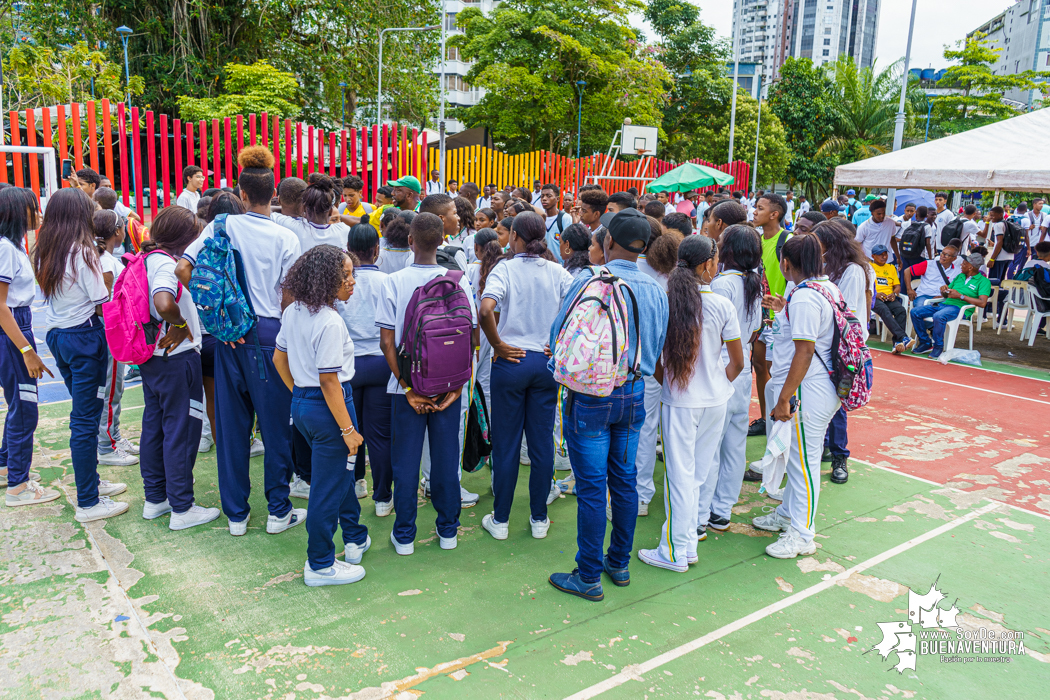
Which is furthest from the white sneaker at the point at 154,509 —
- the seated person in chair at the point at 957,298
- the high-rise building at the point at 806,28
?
the high-rise building at the point at 806,28

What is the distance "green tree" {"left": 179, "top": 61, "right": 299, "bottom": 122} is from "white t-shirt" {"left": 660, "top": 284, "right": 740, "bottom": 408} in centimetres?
1933

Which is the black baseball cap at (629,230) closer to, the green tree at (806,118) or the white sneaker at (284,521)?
the white sneaker at (284,521)

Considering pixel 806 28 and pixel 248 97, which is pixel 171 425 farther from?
pixel 806 28

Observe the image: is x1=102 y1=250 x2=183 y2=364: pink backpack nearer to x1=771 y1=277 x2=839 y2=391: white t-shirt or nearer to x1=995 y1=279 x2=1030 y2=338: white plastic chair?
x1=771 y1=277 x2=839 y2=391: white t-shirt

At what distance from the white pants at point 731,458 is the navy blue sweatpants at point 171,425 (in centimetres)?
303

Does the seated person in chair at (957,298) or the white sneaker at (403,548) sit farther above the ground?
the seated person in chair at (957,298)

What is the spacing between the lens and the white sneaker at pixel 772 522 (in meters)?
4.56

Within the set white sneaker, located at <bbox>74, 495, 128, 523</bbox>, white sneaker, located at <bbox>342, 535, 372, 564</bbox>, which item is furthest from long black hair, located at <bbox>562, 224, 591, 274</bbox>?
white sneaker, located at <bbox>74, 495, 128, 523</bbox>

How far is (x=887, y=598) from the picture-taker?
3.81 metres

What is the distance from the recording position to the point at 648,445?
4.69 meters

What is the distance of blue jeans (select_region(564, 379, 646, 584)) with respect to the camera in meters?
3.53

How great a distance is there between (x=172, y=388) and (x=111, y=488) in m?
1.13

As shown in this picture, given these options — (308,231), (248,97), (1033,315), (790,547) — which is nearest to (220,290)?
(308,231)

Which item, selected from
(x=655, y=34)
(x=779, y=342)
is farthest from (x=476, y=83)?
(x=779, y=342)
